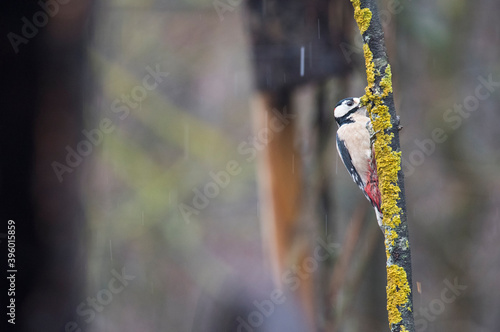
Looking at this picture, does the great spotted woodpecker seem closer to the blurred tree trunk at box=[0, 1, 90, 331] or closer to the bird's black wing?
the bird's black wing

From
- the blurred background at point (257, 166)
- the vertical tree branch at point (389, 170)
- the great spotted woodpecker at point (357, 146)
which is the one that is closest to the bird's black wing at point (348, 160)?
the great spotted woodpecker at point (357, 146)

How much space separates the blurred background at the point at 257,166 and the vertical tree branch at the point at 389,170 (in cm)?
108

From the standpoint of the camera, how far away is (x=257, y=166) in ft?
6.35

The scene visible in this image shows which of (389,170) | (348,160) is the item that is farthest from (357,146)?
(389,170)

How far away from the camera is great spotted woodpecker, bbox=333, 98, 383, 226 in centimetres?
98

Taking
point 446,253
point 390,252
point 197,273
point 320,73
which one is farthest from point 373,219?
point 390,252

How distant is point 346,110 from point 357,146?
10 cm

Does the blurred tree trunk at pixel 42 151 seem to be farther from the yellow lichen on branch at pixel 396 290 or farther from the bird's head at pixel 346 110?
the yellow lichen on branch at pixel 396 290

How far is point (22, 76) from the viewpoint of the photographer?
1532 mm

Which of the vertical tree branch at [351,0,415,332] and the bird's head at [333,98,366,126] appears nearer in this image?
the vertical tree branch at [351,0,415,332]

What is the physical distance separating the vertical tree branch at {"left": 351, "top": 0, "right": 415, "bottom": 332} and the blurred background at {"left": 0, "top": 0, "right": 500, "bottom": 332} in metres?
1.08

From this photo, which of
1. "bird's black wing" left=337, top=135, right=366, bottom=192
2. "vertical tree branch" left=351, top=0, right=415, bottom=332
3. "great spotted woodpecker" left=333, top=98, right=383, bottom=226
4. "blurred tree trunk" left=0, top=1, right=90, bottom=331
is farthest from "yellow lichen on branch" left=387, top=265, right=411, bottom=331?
"blurred tree trunk" left=0, top=1, right=90, bottom=331

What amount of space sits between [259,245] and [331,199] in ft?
1.01

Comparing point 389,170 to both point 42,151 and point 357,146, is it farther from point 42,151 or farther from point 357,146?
point 42,151
